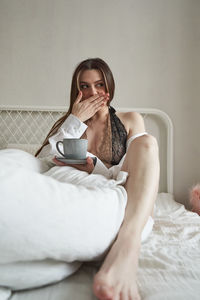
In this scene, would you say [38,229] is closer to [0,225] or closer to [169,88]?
[0,225]

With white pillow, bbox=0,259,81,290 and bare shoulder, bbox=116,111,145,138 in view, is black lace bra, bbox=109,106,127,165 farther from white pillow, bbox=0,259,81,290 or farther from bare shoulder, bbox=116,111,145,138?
white pillow, bbox=0,259,81,290

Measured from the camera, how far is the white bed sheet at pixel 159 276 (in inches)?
16.6

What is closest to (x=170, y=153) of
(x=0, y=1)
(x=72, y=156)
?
(x=72, y=156)

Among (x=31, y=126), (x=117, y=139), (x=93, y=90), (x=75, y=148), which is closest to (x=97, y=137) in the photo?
(x=117, y=139)

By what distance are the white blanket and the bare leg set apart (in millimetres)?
34

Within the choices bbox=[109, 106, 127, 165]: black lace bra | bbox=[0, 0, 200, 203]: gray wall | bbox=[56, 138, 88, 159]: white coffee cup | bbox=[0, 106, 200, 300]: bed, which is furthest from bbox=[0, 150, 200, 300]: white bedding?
bbox=[0, 0, 200, 203]: gray wall

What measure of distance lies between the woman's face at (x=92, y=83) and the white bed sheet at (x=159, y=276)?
2.52 ft

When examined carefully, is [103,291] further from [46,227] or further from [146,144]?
[146,144]

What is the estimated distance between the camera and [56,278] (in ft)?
1.51

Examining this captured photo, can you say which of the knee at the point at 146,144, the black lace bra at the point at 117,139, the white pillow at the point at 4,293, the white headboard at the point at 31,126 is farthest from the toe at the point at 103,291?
the white headboard at the point at 31,126

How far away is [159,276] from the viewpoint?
0.48 m

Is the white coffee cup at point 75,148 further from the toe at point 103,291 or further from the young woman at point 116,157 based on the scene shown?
the toe at point 103,291

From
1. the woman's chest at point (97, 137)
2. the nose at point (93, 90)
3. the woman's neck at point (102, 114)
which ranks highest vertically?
the nose at point (93, 90)

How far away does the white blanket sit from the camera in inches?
16.5
